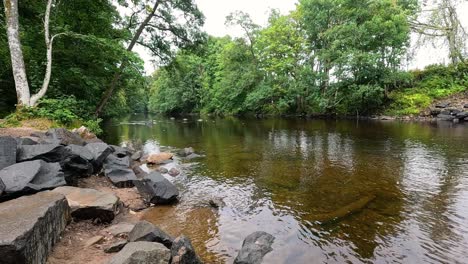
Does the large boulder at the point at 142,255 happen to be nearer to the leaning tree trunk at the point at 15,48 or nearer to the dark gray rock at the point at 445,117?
the leaning tree trunk at the point at 15,48

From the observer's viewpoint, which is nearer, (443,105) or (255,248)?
(255,248)

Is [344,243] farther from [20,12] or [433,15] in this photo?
[433,15]

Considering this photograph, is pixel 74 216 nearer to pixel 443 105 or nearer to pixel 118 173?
pixel 118 173

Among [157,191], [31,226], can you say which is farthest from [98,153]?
[31,226]

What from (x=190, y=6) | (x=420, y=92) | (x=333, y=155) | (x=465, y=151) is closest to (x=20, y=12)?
(x=190, y=6)

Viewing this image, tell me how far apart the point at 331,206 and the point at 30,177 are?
6246mm

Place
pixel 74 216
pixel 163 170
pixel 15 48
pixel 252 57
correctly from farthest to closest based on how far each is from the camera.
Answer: pixel 252 57 < pixel 15 48 < pixel 163 170 < pixel 74 216

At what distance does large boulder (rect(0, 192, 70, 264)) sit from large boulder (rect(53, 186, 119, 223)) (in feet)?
1.22

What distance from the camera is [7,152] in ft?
15.6

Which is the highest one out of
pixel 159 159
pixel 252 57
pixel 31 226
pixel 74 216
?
pixel 252 57

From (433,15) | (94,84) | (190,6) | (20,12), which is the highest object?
(433,15)

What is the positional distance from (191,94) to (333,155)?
4677 centimetres

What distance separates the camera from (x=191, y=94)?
5544 cm

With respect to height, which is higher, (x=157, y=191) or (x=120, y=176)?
(x=120, y=176)
